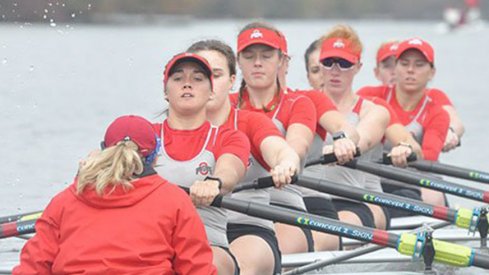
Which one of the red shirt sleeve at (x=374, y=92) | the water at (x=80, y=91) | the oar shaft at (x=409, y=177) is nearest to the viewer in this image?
the oar shaft at (x=409, y=177)

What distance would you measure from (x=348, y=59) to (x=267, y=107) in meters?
0.83

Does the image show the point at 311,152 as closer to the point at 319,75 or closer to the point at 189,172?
the point at 319,75

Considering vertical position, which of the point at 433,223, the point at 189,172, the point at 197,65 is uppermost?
the point at 197,65

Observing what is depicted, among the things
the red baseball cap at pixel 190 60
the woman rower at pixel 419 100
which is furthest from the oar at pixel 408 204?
the woman rower at pixel 419 100

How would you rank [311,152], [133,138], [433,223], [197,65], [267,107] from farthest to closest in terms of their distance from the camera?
[433,223] < [311,152] < [267,107] < [197,65] < [133,138]

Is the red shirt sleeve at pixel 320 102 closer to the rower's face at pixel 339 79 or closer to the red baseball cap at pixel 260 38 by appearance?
the rower's face at pixel 339 79

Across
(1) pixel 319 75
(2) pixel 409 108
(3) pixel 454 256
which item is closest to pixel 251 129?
(3) pixel 454 256

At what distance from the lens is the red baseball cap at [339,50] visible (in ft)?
22.6

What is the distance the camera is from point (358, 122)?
6.95 m

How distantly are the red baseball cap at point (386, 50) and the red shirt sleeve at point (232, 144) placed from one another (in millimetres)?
3900

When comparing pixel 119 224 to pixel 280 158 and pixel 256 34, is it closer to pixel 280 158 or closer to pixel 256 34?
pixel 280 158

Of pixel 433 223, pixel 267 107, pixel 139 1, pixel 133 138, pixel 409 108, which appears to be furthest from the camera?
pixel 139 1

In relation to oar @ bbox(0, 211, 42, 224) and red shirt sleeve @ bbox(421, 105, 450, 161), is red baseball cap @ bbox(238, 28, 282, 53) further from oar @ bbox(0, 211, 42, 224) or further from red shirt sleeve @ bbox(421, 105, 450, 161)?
red shirt sleeve @ bbox(421, 105, 450, 161)

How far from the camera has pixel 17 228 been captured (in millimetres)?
5195
